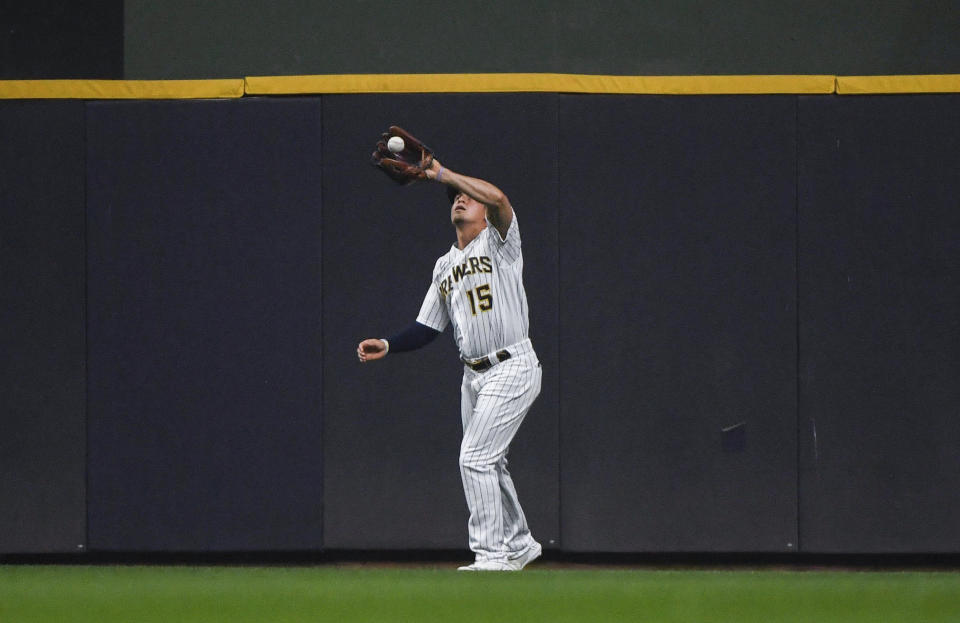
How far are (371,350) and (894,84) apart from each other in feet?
9.78

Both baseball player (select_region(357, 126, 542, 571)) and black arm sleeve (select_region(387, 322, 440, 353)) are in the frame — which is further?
black arm sleeve (select_region(387, 322, 440, 353))

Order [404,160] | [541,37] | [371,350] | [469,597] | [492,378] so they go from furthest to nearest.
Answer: [541,37] → [371,350] → [492,378] → [404,160] → [469,597]

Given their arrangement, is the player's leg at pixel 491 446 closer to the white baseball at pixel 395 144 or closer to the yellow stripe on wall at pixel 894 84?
the white baseball at pixel 395 144

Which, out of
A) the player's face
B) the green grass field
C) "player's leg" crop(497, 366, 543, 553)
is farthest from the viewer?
the player's face

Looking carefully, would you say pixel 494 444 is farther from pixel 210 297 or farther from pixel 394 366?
pixel 210 297

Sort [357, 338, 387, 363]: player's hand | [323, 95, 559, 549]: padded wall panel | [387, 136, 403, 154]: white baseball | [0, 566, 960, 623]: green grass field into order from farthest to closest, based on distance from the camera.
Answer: [323, 95, 559, 549]: padded wall panel
[357, 338, 387, 363]: player's hand
[387, 136, 403, 154]: white baseball
[0, 566, 960, 623]: green grass field

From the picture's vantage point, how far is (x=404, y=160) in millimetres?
5324

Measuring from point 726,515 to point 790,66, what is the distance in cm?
254

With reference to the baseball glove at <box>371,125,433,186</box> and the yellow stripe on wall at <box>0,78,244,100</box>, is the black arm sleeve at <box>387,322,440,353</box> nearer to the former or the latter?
the baseball glove at <box>371,125,433,186</box>

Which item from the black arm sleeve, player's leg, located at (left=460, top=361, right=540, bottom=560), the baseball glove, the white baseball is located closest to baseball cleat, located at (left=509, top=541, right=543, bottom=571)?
player's leg, located at (left=460, top=361, right=540, bottom=560)

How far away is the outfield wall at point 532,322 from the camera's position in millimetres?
6410

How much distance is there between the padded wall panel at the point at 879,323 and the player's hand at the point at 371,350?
2226 millimetres

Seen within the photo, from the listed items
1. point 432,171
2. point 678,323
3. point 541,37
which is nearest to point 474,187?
point 432,171

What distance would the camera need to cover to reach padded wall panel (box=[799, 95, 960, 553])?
6.39 metres
